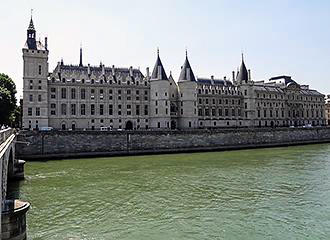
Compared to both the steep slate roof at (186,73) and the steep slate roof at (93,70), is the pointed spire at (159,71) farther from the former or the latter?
the steep slate roof at (186,73)

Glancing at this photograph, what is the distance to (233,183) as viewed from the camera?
23203 mm

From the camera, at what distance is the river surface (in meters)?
13.4

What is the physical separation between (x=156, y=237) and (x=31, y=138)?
3157cm

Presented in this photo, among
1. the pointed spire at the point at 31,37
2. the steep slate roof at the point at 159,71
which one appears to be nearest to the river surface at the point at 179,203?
the pointed spire at the point at 31,37

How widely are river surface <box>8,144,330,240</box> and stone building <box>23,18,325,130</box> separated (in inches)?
1103

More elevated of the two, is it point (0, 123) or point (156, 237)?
point (0, 123)

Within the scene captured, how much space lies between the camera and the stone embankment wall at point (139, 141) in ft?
135

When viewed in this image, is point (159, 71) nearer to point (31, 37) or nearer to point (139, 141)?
point (139, 141)

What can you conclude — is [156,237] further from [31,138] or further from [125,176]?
[31,138]

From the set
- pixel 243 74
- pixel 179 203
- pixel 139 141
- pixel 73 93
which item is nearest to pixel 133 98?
pixel 73 93

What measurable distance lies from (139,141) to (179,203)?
29.5 m

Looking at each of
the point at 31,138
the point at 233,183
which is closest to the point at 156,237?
the point at 233,183

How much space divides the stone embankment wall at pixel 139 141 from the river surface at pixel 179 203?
11843mm

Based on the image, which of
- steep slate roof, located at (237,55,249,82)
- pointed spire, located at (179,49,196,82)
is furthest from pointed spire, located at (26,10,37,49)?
steep slate roof, located at (237,55,249,82)
